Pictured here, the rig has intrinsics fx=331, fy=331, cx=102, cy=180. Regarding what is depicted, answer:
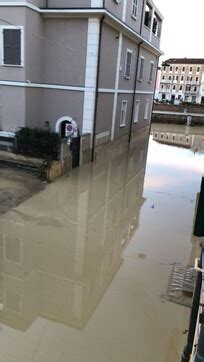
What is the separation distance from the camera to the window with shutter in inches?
494

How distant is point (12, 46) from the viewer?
1271 centimetres

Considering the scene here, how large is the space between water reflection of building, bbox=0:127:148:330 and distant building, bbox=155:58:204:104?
6173 centimetres

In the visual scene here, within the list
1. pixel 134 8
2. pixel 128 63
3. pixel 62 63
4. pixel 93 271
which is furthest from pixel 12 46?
pixel 93 271

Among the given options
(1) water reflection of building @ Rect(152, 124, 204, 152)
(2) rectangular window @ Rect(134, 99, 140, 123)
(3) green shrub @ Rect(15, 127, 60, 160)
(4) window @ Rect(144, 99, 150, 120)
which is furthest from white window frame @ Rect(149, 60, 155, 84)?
(3) green shrub @ Rect(15, 127, 60, 160)

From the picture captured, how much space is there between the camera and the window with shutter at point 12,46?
41.2 ft

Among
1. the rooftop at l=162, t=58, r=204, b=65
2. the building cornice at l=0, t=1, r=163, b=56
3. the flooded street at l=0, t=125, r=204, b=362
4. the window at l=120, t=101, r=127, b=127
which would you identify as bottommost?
the flooded street at l=0, t=125, r=204, b=362

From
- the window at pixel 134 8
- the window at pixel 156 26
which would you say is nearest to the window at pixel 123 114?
the window at pixel 134 8

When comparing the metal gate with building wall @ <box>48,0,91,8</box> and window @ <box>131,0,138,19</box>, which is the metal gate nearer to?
building wall @ <box>48,0,91,8</box>

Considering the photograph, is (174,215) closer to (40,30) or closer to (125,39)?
(40,30)

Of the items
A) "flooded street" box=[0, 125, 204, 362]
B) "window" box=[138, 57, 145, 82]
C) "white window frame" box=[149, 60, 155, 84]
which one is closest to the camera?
"flooded street" box=[0, 125, 204, 362]

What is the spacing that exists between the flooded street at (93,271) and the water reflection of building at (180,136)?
11.7m

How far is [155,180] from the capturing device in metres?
13.9

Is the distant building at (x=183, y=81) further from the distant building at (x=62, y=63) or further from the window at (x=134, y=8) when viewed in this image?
the distant building at (x=62, y=63)

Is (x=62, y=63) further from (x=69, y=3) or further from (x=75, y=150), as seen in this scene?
(x=75, y=150)
